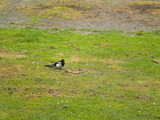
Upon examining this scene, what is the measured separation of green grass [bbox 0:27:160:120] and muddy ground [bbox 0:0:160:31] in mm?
2574

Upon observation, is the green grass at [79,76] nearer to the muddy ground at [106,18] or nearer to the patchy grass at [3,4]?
the muddy ground at [106,18]

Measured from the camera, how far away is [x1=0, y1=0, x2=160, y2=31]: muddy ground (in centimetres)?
2491

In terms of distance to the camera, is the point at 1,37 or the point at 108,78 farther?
the point at 1,37

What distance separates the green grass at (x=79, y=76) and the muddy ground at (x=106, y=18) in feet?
8.45

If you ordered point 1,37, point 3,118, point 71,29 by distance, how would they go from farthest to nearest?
1. point 71,29
2. point 1,37
3. point 3,118

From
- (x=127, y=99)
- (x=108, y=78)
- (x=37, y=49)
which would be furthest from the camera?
(x=37, y=49)

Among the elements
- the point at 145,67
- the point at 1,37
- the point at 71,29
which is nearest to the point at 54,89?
Answer: the point at 145,67

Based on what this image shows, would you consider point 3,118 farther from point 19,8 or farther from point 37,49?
point 19,8

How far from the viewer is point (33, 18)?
2694 centimetres

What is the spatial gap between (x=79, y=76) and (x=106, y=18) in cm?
1455

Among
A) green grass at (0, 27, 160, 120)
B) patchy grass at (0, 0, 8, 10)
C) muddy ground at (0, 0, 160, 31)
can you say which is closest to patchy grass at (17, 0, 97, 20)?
muddy ground at (0, 0, 160, 31)

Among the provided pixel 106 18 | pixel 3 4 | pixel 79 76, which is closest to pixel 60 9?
pixel 106 18

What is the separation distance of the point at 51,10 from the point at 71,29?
640 centimetres

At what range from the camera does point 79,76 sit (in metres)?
14.1
